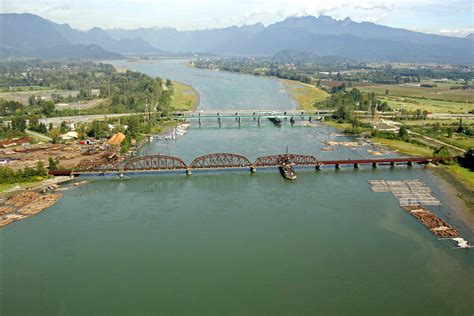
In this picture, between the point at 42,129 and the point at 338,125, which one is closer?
the point at 42,129

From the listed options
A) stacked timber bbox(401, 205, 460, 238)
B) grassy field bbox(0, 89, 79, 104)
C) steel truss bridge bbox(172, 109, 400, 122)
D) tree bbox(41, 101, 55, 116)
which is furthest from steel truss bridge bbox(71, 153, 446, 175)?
grassy field bbox(0, 89, 79, 104)

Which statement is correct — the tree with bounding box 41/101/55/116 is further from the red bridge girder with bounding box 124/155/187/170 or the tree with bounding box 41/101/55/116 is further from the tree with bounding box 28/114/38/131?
the red bridge girder with bounding box 124/155/187/170

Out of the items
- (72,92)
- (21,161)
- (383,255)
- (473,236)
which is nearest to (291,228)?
(383,255)

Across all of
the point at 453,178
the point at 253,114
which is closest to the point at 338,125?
the point at 253,114

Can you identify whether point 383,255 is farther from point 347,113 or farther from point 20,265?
point 347,113

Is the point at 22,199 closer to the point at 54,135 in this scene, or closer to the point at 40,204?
the point at 40,204
